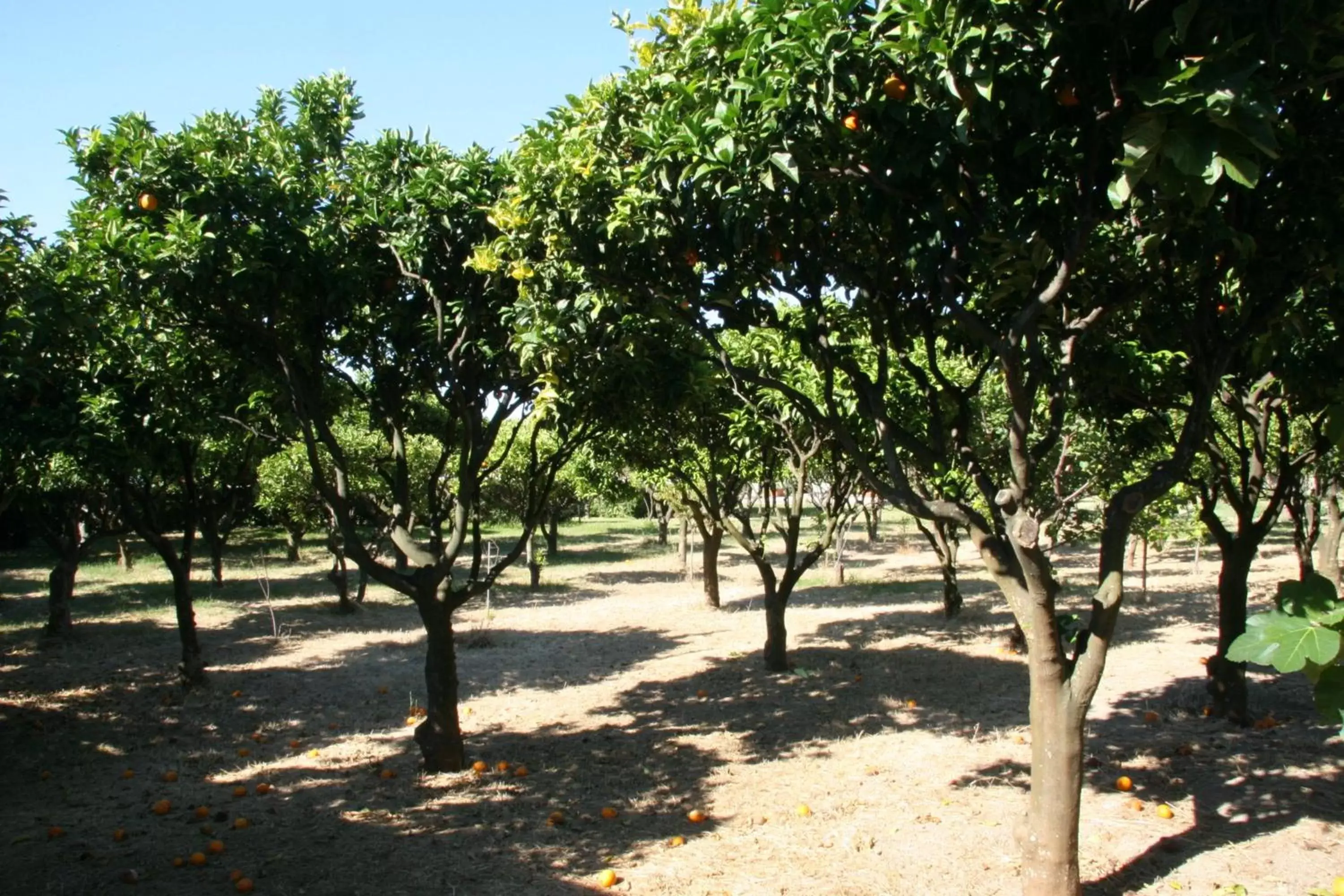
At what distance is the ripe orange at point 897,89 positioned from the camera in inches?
167

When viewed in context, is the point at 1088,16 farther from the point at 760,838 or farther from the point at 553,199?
the point at 760,838

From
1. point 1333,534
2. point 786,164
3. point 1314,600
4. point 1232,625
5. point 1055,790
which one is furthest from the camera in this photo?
point 1333,534

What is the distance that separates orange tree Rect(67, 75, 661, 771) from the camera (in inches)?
235

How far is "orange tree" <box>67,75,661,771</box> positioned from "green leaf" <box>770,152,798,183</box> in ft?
6.14

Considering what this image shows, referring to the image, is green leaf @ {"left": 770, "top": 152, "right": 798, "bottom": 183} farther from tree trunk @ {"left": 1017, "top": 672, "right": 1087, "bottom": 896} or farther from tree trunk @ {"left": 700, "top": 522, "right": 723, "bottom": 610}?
tree trunk @ {"left": 700, "top": 522, "right": 723, "bottom": 610}

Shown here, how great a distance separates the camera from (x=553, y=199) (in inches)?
223

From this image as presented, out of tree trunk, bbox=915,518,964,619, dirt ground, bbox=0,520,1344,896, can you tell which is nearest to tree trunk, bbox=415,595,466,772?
dirt ground, bbox=0,520,1344,896

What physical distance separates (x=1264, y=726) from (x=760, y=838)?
16.2ft

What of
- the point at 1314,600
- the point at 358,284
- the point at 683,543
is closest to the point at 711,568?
the point at 683,543

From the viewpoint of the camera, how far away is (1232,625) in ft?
24.5

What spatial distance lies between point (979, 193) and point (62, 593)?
16.8m

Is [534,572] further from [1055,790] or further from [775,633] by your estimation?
[1055,790]

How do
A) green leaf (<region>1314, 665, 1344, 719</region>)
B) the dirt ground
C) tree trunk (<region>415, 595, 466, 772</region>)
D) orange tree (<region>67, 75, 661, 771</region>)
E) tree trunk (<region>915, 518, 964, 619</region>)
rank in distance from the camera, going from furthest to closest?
tree trunk (<region>915, 518, 964, 619</region>) < tree trunk (<region>415, 595, 466, 772</region>) < orange tree (<region>67, 75, 661, 771</region>) < the dirt ground < green leaf (<region>1314, 665, 1344, 719</region>)

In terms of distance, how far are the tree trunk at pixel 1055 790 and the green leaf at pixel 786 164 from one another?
2.67 metres
